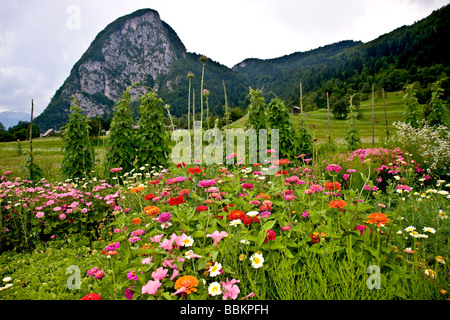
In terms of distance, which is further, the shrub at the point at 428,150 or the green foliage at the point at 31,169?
the green foliage at the point at 31,169

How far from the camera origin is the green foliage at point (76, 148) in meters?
4.80

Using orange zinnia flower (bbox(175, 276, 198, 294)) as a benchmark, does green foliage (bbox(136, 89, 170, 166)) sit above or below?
above

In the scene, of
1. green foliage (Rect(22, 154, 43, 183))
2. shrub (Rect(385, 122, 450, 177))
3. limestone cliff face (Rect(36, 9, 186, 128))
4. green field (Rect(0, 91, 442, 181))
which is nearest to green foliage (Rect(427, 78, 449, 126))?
green field (Rect(0, 91, 442, 181))

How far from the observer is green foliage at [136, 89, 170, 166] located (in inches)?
193

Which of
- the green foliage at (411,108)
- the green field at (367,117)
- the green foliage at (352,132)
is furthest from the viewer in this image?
the green field at (367,117)

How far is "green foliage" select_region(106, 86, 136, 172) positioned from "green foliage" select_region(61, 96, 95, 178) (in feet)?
1.53

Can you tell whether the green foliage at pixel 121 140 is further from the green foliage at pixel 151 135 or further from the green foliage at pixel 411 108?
the green foliage at pixel 411 108

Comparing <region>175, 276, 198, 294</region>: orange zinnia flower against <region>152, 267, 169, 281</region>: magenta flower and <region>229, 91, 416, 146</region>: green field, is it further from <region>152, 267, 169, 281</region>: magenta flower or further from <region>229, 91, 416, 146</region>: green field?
<region>229, 91, 416, 146</region>: green field

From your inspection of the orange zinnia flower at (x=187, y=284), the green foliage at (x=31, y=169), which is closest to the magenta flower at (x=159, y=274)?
the orange zinnia flower at (x=187, y=284)

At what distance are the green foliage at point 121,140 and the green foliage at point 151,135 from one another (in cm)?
19

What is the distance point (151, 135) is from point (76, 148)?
63.2 inches

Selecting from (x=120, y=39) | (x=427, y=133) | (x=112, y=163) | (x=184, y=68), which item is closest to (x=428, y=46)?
(x=427, y=133)

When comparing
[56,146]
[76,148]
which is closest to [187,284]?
[76,148]
